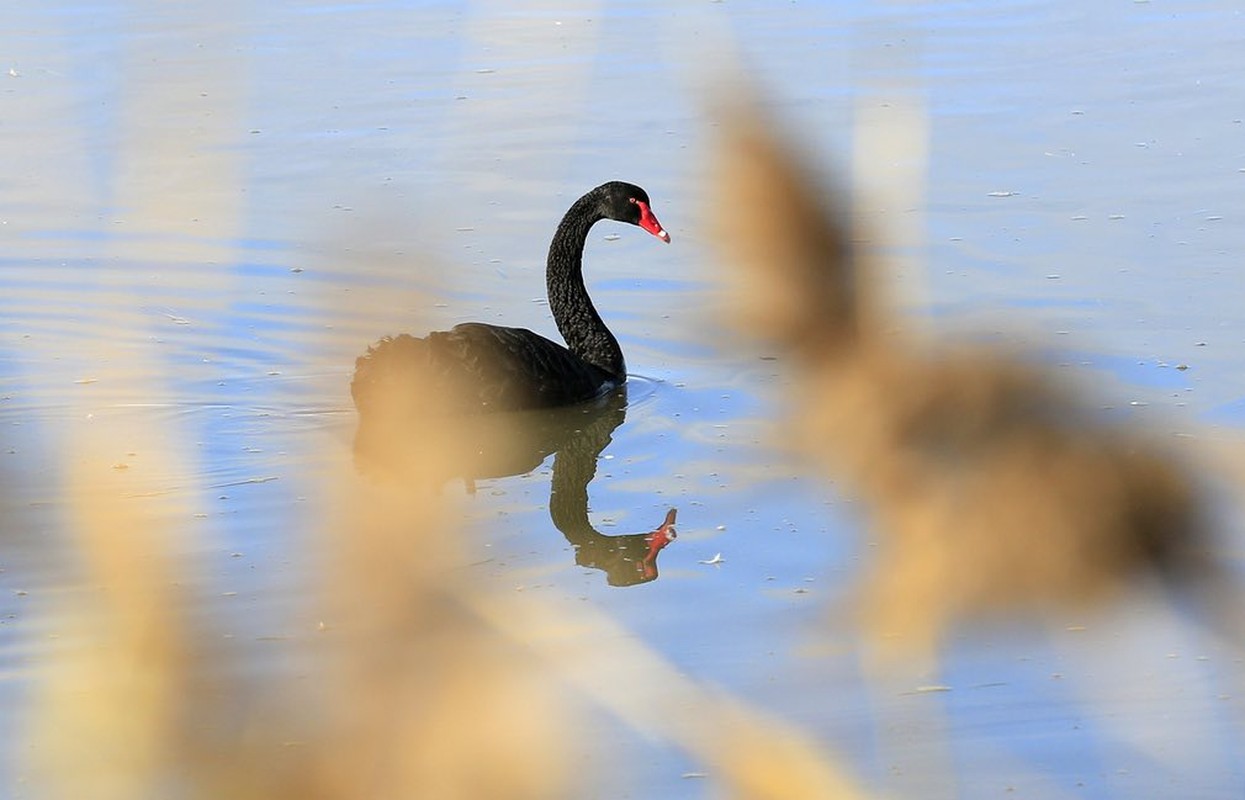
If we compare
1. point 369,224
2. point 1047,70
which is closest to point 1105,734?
point 369,224

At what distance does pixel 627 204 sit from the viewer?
762cm

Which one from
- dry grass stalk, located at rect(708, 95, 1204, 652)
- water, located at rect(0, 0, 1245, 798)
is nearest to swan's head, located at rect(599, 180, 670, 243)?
water, located at rect(0, 0, 1245, 798)

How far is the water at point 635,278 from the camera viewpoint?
118cm

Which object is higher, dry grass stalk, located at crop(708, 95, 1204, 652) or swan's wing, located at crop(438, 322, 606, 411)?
dry grass stalk, located at crop(708, 95, 1204, 652)

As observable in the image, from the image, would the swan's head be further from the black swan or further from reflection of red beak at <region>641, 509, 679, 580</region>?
reflection of red beak at <region>641, 509, 679, 580</region>

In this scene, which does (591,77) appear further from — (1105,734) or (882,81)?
(1105,734)

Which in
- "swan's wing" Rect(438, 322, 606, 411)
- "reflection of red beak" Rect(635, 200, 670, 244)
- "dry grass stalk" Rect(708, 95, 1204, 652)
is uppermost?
"dry grass stalk" Rect(708, 95, 1204, 652)

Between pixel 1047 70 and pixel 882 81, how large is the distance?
10156 mm

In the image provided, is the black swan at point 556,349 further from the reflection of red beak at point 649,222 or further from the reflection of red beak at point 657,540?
the reflection of red beak at point 657,540

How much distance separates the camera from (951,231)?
8.28 meters

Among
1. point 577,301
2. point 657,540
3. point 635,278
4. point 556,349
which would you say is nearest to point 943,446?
point 657,540

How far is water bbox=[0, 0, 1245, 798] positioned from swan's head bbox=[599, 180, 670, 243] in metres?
Answer: 0.33

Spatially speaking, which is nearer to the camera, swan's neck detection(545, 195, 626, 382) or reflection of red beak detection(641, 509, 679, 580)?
reflection of red beak detection(641, 509, 679, 580)

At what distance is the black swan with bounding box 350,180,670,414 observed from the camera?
21.0 ft
